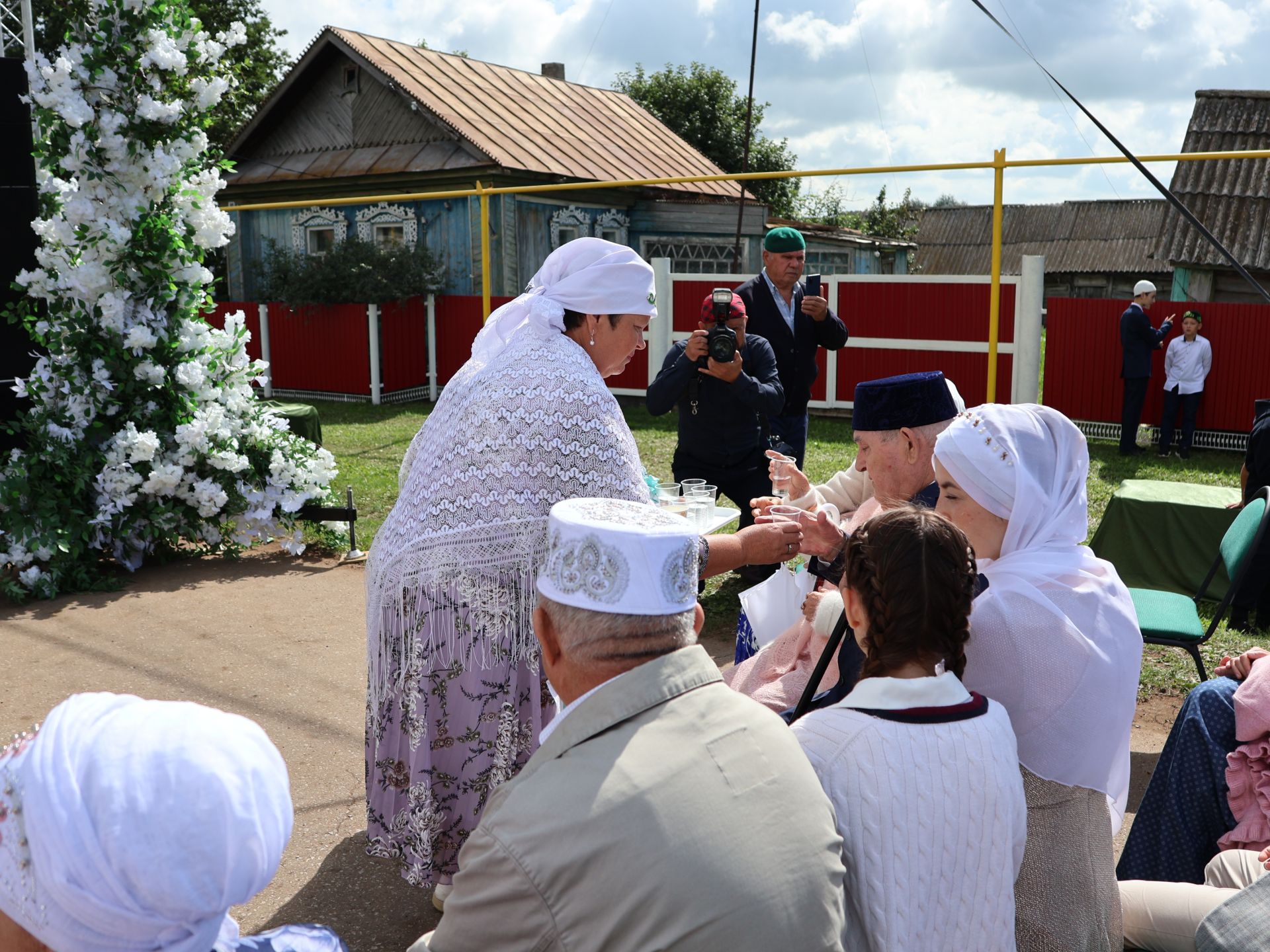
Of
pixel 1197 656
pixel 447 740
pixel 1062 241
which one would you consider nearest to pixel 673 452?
pixel 1197 656

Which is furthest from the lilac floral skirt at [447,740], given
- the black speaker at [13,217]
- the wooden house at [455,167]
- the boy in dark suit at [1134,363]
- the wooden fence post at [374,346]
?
the wooden house at [455,167]

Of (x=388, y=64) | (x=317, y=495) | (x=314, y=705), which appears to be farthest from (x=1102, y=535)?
(x=388, y=64)

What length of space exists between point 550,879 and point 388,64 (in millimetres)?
17469

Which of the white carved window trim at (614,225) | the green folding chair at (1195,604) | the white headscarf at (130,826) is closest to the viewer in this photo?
the white headscarf at (130,826)

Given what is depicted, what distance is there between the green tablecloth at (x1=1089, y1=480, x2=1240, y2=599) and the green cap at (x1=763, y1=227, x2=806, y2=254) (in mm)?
2255

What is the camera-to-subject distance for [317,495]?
685 centimetres

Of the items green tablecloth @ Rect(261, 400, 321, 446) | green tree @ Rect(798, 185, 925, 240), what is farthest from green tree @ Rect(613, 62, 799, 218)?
green tablecloth @ Rect(261, 400, 321, 446)

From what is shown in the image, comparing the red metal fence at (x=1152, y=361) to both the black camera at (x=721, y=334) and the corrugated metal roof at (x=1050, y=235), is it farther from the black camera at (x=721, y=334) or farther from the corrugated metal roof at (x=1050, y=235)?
the corrugated metal roof at (x=1050, y=235)

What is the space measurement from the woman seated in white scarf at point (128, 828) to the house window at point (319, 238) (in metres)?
17.3

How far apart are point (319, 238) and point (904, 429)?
641 inches

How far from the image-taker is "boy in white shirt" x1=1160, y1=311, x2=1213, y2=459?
1071 cm

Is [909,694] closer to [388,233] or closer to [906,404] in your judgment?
[906,404]

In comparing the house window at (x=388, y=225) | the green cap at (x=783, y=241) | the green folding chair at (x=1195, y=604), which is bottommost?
the green folding chair at (x=1195, y=604)

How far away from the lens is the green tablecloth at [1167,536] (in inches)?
222
